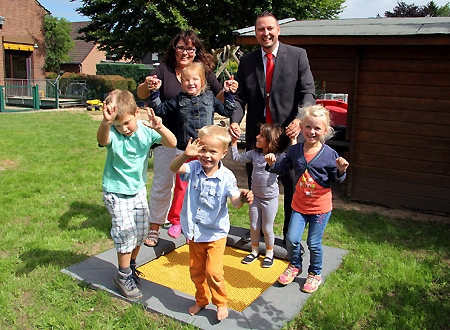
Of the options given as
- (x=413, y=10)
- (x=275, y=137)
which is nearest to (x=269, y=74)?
(x=275, y=137)

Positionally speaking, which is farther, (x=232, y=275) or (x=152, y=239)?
(x=152, y=239)

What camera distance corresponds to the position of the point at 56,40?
30.8 metres

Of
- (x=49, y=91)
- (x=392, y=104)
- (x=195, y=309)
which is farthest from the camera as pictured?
(x=49, y=91)

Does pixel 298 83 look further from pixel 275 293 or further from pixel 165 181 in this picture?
pixel 275 293

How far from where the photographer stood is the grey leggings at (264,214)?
4031mm

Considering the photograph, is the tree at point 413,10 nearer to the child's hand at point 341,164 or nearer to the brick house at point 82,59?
the brick house at point 82,59

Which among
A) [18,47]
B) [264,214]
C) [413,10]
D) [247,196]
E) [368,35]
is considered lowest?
[264,214]

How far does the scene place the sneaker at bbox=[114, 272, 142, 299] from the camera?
3.45 meters

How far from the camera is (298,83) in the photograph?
4.13 metres

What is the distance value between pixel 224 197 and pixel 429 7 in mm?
45437

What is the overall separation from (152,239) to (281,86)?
193cm

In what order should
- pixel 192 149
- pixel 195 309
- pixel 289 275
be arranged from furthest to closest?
pixel 289 275, pixel 195 309, pixel 192 149

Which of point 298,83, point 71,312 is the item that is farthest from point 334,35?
point 71,312

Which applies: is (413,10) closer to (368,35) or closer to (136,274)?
(368,35)
